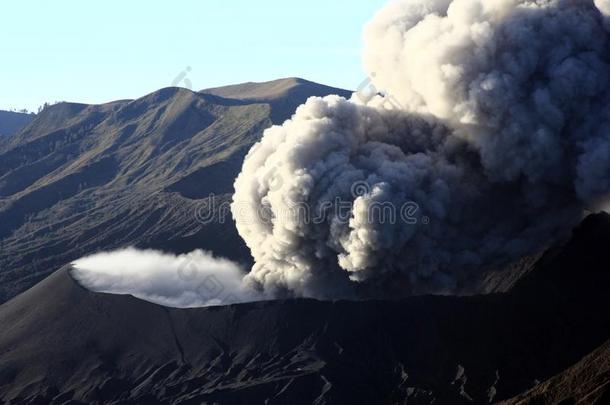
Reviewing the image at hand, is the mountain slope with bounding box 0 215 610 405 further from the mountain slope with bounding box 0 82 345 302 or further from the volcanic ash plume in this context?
the mountain slope with bounding box 0 82 345 302

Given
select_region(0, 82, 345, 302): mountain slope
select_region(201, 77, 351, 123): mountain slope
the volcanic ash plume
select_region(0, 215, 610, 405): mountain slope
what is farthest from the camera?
select_region(201, 77, 351, 123): mountain slope

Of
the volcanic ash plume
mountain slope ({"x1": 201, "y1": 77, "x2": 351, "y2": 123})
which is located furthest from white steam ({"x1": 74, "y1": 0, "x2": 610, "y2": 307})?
mountain slope ({"x1": 201, "y1": 77, "x2": 351, "y2": 123})

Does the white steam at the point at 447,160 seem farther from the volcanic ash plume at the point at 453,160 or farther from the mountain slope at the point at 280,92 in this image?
the mountain slope at the point at 280,92

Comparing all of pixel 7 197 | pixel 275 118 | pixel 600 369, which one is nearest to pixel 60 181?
pixel 7 197

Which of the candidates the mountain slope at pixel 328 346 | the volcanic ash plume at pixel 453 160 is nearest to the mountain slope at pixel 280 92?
the volcanic ash plume at pixel 453 160

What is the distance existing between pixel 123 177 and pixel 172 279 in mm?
74593

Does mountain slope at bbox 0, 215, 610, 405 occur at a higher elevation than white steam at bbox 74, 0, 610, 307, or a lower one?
lower

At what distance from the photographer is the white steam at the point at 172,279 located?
185 feet

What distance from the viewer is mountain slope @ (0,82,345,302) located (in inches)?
3674

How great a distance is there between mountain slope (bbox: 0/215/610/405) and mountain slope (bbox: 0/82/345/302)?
2176 cm

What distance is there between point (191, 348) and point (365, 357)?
34.0 feet

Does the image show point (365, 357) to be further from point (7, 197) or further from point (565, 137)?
point (7, 197)

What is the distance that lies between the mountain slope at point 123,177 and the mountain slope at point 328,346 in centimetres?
2176

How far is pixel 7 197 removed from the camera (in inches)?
5330
